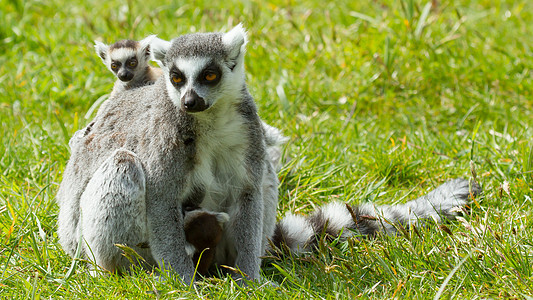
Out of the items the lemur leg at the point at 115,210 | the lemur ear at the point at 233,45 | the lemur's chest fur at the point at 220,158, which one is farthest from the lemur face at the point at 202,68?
the lemur leg at the point at 115,210

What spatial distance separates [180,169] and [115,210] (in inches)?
19.4

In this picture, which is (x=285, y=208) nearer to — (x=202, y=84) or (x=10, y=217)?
(x=202, y=84)

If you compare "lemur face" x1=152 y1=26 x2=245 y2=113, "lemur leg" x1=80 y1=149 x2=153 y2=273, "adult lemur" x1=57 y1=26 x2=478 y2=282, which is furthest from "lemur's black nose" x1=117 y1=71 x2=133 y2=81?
"lemur leg" x1=80 y1=149 x2=153 y2=273

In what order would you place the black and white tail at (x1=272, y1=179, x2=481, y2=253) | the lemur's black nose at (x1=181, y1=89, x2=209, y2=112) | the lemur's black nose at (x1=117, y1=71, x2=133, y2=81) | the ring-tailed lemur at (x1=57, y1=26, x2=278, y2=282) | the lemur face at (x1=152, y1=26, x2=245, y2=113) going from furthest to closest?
1. the lemur's black nose at (x1=117, y1=71, x2=133, y2=81)
2. the black and white tail at (x1=272, y1=179, x2=481, y2=253)
3. the ring-tailed lemur at (x1=57, y1=26, x2=278, y2=282)
4. the lemur face at (x1=152, y1=26, x2=245, y2=113)
5. the lemur's black nose at (x1=181, y1=89, x2=209, y2=112)

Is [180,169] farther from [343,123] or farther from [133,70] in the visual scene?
[343,123]

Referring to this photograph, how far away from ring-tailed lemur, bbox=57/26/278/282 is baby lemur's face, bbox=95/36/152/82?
1011mm

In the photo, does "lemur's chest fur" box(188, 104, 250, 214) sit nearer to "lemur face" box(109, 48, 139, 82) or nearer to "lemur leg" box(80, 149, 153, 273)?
"lemur leg" box(80, 149, 153, 273)

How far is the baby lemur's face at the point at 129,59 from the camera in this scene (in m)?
5.13

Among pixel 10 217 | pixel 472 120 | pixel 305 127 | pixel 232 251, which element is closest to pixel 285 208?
pixel 232 251

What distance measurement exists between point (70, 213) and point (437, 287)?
256 centimetres

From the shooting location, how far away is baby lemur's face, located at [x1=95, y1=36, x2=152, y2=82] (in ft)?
16.8

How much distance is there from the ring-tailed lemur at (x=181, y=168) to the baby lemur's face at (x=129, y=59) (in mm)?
1011

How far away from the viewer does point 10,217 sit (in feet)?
15.0

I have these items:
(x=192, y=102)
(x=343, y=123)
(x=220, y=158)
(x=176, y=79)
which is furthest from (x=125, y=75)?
(x=343, y=123)
